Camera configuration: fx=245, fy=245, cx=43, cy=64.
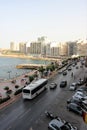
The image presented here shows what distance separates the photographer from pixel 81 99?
27.6 m

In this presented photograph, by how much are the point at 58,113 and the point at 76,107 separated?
1.92 metres

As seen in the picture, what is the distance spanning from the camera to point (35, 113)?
24938 mm

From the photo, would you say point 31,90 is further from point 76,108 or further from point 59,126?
point 59,126

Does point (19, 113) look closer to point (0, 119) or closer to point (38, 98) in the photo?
point (0, 119)

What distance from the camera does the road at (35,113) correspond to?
21.5m

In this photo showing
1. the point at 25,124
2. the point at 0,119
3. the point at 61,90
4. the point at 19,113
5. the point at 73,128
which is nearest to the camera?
the point at 73,128

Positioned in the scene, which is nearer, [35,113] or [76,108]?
[76,108]

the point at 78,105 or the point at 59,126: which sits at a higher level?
the point at 78,105

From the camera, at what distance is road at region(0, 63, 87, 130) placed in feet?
70.6

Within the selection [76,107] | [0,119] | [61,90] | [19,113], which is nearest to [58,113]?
[76,107]

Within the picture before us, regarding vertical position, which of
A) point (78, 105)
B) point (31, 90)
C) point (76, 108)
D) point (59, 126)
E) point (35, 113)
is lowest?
point (35, 113)

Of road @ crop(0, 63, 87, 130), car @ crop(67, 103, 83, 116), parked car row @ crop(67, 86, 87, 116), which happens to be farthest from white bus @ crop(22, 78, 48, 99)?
car @ crop(67, 103, 83, 116)

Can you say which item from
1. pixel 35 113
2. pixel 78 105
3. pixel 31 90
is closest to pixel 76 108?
pixel 78 105

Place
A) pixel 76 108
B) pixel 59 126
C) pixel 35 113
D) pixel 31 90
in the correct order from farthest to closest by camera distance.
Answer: pixel 31 90, pixel 35 113, pixel 76 108, pixel 59 126
